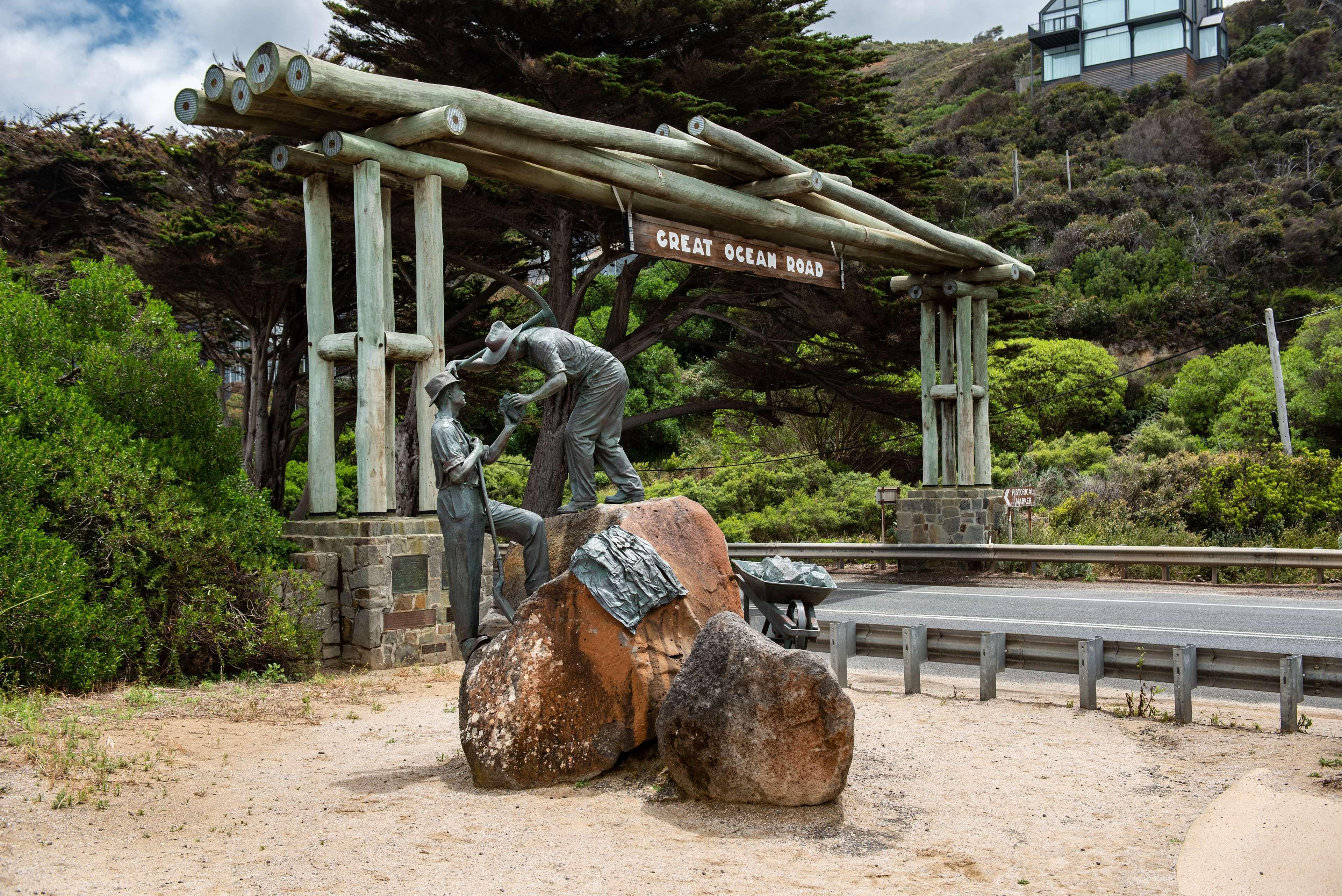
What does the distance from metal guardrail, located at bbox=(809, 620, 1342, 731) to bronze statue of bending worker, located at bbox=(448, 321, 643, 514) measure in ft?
8.62

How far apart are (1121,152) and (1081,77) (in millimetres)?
14647

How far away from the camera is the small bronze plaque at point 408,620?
934cm

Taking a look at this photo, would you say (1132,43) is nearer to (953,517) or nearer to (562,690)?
(953,517)

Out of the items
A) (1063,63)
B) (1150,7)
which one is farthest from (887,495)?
(1150,7)

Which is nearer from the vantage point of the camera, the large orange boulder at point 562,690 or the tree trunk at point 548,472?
the large orange boulder at point 562,690

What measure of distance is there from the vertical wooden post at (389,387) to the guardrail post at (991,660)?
5147 millimetres

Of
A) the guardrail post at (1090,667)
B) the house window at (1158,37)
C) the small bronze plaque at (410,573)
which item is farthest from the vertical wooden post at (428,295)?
the house window at (1158,37)

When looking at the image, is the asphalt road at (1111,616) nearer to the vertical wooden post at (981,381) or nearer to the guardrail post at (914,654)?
the guardrail post at (914,654)

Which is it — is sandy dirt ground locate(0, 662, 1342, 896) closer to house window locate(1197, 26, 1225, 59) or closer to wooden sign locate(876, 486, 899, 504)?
wooden sign locate(876, 486, 899, 504)

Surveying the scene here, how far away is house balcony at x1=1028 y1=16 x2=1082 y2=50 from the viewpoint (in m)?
61.2

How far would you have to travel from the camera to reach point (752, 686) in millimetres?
5191

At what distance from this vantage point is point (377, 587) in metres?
9.24

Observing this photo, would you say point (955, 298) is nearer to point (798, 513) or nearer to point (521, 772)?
point (798, 513)

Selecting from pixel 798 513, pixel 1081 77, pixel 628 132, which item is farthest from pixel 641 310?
pixel 1081 77
